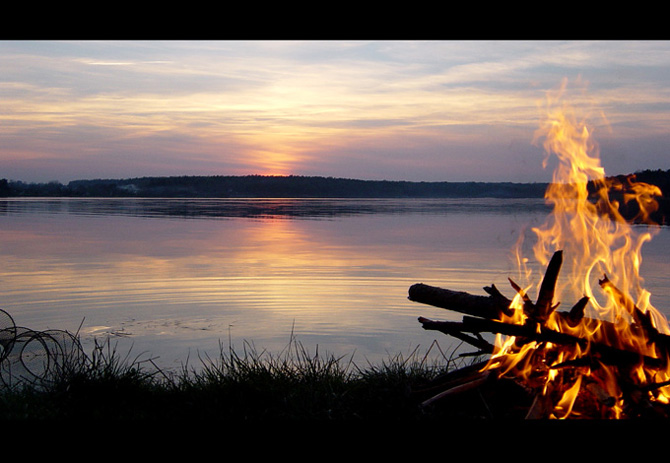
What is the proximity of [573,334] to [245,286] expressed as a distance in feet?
26.5

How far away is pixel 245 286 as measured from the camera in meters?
11.7

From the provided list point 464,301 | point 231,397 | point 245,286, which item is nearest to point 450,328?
point 464,301

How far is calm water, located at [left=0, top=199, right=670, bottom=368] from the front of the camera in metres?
8.04

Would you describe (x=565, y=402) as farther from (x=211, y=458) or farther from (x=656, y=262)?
(x=656, y=262)

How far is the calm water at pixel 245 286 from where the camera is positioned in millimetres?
8039

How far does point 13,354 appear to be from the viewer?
6.35 m

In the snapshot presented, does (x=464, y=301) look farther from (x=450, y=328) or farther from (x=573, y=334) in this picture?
(x=573, y=334)

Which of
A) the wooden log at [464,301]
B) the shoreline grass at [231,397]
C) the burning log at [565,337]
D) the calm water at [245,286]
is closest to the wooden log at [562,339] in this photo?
the burning log at [565,337]

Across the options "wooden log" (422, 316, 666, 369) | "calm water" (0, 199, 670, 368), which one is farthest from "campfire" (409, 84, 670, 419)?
"calm water" (0, 199, 670, 368)

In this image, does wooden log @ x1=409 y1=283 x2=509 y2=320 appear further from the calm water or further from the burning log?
the calm water

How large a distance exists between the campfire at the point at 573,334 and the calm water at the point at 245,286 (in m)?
0.56

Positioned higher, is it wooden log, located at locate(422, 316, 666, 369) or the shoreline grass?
wooden log, located at locate(422, 316, 666, 369)

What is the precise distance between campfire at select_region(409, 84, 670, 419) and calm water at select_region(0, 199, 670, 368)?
563 mm
